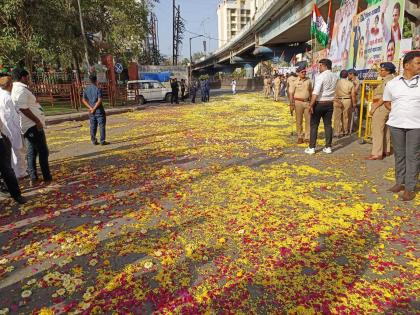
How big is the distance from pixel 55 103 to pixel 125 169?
17.2m

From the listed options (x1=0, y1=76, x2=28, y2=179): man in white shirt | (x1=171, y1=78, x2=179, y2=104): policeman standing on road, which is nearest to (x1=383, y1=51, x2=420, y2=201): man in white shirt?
(x1=0, y1=76, x2=28, y2=179): man in white shirt

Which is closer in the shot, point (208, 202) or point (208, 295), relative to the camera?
point (208, 295)

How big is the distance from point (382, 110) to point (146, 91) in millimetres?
20926

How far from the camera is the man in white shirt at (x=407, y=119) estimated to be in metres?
4.13

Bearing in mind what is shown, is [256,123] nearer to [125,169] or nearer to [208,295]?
[125,169]

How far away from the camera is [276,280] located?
284cm

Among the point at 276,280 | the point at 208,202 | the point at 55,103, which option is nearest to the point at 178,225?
the point at 208,202

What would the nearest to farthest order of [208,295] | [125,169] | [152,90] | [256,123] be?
[208,295]
[125,169]
[256,123]
[152,90]

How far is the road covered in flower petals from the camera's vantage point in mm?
2641

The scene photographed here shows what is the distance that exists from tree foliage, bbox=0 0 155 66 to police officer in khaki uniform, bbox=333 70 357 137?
15.0 m

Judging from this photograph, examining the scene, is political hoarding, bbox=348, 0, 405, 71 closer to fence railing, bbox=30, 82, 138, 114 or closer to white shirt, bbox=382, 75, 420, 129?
white shirt, bbox=382, 75, 420, 129

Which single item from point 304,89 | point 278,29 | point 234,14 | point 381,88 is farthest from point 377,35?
point 234,14

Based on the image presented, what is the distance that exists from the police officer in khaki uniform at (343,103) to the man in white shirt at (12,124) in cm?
777

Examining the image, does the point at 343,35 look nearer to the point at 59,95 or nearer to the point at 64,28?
the point at 64,28
